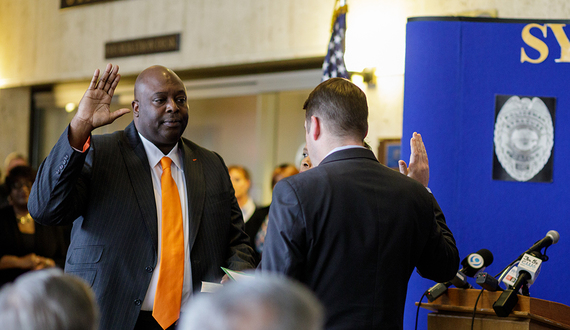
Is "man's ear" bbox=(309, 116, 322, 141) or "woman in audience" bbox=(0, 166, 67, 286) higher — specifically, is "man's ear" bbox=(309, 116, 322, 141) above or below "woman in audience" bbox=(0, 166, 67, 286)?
above

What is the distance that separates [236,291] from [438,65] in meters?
3.25

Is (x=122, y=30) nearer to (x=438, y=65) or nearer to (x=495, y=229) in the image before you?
(x=438, y=65)

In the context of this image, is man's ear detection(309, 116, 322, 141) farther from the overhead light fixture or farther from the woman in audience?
the overhead light fixture

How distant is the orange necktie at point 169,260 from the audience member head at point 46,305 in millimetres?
1285

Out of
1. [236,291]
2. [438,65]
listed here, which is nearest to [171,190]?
[236,291]

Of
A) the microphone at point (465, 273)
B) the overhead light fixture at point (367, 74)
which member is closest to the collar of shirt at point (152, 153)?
the microphone at point (465, 273)

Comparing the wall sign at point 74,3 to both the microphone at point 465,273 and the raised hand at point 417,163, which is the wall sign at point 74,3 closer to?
the raised hand at point 417,163

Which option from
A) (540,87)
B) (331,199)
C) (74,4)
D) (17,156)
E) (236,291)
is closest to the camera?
(236,291)

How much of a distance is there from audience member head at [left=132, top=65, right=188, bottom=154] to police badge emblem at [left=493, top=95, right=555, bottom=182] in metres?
2.17

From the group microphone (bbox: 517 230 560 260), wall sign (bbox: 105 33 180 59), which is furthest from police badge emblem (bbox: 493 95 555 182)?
wall sign (bbox: 105 33 180 59)

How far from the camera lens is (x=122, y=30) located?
7.78 m

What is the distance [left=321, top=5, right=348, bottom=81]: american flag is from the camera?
5270mm

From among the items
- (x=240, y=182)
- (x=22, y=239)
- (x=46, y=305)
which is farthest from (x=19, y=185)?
(x=46, y=305)

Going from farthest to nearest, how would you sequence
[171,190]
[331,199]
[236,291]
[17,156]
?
[17,156]
[171,190]
[331,199]
[236,291]
